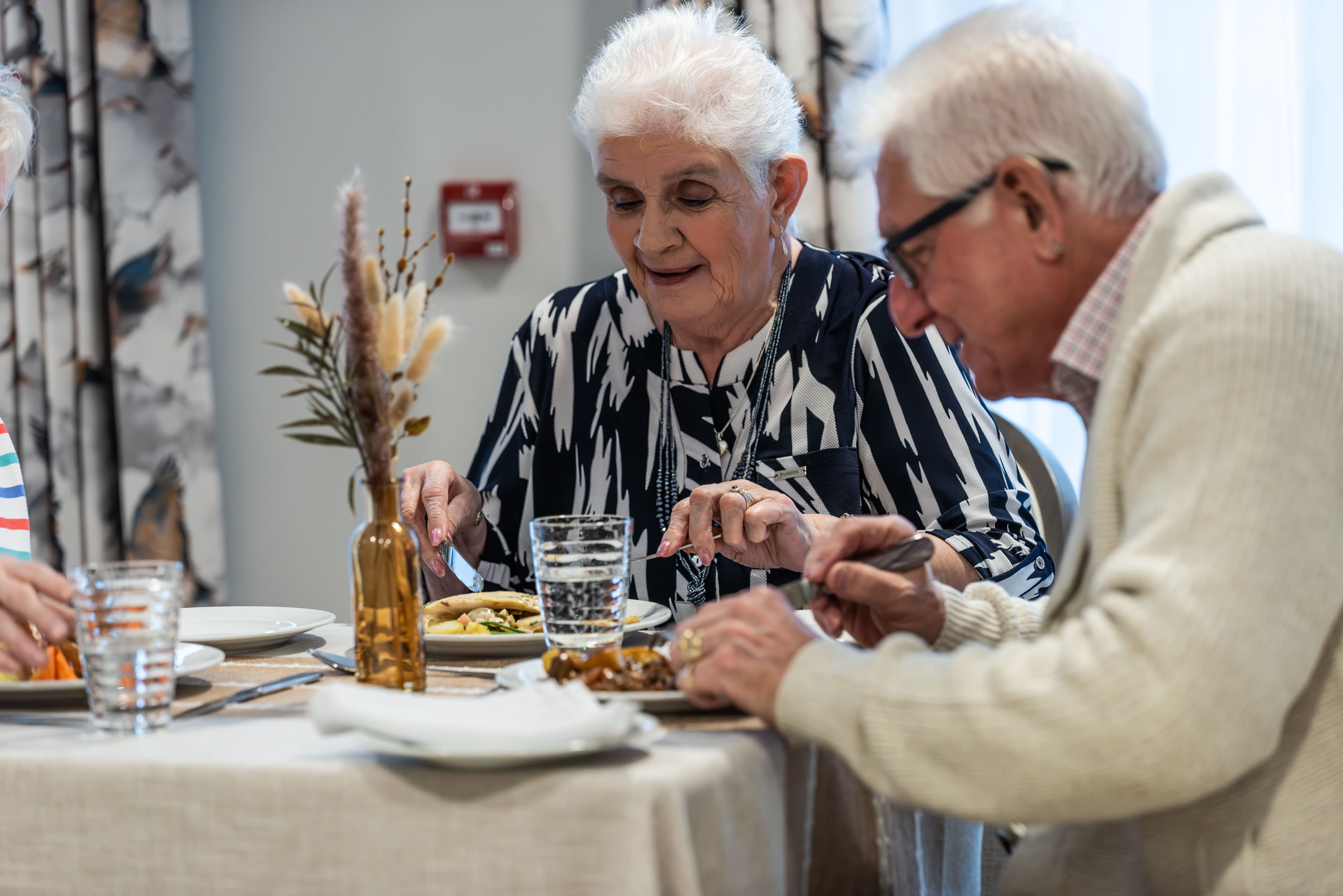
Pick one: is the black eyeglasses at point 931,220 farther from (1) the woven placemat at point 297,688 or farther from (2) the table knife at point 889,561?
(1) the woven placemat at point 297,688

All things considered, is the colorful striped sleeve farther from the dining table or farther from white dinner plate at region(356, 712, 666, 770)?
white dinner plate at region(356, 712, 666, 770)

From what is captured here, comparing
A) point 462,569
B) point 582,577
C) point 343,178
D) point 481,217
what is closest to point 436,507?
point 462,569

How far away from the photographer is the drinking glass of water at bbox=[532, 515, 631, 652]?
3.77ft

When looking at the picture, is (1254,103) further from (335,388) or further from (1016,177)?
(335,388)

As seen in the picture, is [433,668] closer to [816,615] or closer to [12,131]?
[816,615]

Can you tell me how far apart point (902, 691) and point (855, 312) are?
117 cm

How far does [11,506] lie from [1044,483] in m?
1.49

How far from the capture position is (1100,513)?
3.01 ft

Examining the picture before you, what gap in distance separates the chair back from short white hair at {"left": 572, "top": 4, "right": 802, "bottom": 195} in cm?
54

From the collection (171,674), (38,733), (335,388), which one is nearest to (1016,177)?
(335,388)

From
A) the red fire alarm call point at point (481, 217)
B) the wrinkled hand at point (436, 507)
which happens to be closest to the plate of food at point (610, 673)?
the wrinkled hand at point (436, 507)

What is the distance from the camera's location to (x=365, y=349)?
3.36ft

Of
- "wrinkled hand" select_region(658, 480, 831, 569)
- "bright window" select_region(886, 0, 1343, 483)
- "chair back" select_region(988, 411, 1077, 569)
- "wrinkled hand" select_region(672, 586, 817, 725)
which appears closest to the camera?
"wrinkled hand" select_region(672, 586, 817, 725)

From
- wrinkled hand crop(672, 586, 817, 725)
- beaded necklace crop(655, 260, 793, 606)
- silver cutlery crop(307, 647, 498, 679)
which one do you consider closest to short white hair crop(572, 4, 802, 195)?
beaded necklace crop(655, 260, 793, 606)
